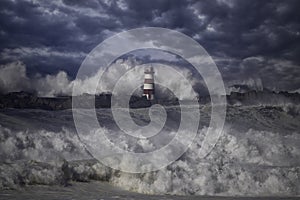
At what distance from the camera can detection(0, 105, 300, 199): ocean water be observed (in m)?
12.0

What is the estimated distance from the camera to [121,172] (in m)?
14.1

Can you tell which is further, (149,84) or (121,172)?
(149,84)

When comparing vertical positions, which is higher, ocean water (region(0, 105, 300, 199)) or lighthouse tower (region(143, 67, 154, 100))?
lighthouse tower (region(143, 67, 154, 100))

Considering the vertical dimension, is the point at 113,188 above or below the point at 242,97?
below

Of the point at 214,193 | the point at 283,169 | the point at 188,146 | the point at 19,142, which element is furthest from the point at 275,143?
the point at 19,142

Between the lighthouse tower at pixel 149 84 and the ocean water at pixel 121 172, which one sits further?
the lighthouse tower at pixel 149 84

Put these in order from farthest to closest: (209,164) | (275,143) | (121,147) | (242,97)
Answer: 1. (242,97)
2. (275,143)
3. (121,147)
4. (209,164)

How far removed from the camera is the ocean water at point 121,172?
1196cm

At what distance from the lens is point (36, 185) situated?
11.8 meters

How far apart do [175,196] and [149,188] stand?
92cm

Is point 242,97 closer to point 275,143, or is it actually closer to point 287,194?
point 275,143

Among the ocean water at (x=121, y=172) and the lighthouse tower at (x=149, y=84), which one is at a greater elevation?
the lighthouse tower at (x=149, y=84)

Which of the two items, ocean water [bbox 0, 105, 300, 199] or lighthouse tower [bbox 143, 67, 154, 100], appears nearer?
ocean water [bbox 0, 105, 300, 199]

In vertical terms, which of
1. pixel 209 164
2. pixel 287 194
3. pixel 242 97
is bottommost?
pixel 287 194
